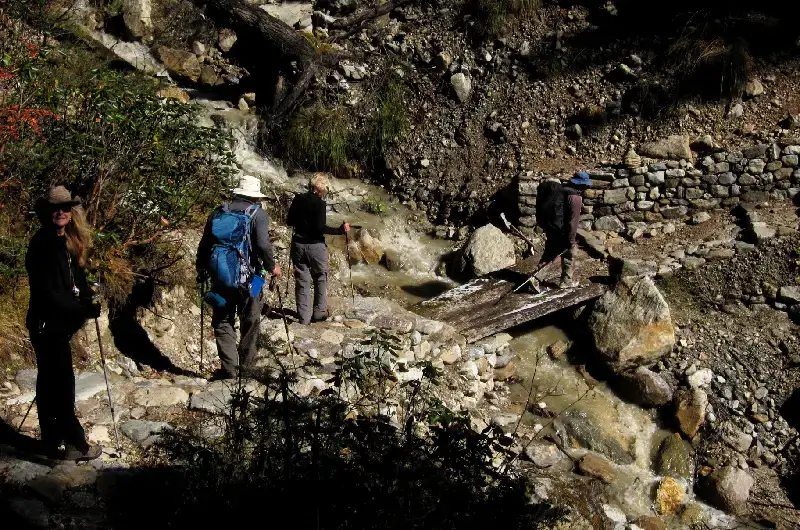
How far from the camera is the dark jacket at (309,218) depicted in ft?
21.7

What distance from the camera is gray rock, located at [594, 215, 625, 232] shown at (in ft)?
34.6

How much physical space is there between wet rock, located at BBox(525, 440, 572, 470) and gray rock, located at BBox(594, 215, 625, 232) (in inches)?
171

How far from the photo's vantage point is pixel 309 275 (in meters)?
6.99

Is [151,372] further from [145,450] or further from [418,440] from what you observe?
[418,440]

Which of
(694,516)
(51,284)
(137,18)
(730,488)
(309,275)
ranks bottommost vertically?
(694,516)

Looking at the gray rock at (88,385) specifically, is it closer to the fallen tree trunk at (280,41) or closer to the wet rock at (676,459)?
the wet rock at (676,459)

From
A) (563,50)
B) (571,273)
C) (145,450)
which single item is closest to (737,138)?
(563,50)

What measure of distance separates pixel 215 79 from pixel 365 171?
139 inches

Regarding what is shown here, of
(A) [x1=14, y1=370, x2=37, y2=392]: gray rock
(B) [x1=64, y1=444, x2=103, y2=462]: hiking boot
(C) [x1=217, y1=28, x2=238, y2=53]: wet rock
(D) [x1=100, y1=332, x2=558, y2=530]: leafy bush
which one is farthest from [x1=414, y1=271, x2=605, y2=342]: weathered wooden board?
(C) [x1=217, y1=28, x2=238, y2=53]: wet rock

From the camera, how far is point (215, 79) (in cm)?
1333

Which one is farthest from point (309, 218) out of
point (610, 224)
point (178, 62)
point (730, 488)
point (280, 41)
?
point (178, 62)

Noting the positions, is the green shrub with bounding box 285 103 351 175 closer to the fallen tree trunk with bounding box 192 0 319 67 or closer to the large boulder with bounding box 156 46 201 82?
the fallen tree trunk with bounding box 192 0 319 67

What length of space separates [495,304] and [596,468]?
2.46m

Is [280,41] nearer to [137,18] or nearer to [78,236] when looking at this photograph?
[137,18]
